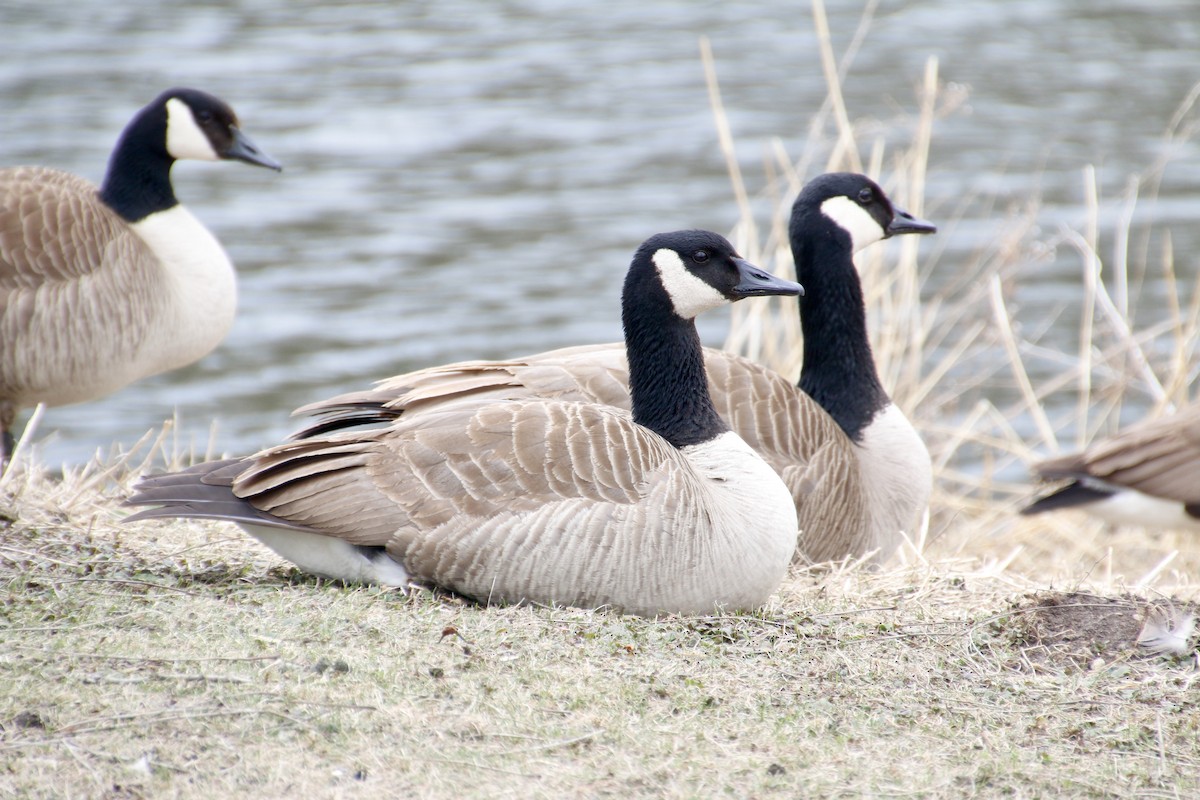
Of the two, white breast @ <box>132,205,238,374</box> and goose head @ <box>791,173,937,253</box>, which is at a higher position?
goose head @ <box>791,173,937,253</box>

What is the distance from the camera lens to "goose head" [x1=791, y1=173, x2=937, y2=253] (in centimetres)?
636

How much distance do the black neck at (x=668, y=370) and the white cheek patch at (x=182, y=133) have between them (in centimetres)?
346

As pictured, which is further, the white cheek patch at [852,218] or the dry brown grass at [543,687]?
the white cheek patch at [852,218]

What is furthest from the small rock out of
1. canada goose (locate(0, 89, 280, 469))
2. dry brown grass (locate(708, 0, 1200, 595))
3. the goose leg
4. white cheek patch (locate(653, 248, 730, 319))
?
dry brown grass (locate(708, 0, 1200, 595))

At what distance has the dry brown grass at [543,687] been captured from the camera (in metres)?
3.19

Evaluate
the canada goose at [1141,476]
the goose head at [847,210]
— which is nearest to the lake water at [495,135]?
the goose head at [847,210]

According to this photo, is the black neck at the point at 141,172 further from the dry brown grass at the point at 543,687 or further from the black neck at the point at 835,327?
the black neck at the point at 835,327

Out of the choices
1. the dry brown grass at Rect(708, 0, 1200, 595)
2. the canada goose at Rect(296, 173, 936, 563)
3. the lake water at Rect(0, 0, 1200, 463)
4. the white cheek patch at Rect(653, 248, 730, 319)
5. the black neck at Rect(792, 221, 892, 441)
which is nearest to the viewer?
the white cheek patch at Rect(653, 248, 730, 319)

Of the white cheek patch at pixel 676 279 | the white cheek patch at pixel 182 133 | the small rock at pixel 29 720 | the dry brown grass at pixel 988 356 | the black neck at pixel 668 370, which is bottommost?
the dry brown grass at pixel 988 356

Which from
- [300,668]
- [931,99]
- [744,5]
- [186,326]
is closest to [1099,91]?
[744,5]

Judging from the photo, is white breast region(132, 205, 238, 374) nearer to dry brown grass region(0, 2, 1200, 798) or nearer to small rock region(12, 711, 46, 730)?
dry brown grass region(0, 2, 1200, 798)

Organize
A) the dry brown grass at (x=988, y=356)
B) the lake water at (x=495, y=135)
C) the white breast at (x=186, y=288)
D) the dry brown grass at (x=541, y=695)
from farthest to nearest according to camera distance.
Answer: the lake water at (x=495, y=135) < the dry brown grass at (x=988, y=356) < the white breast at (x=186, y=288) < the dry brown grass at (x=541, y=695)

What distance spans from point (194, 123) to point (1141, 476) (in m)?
4.85

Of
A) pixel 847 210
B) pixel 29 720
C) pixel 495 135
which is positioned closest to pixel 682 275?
pixel 847 210
